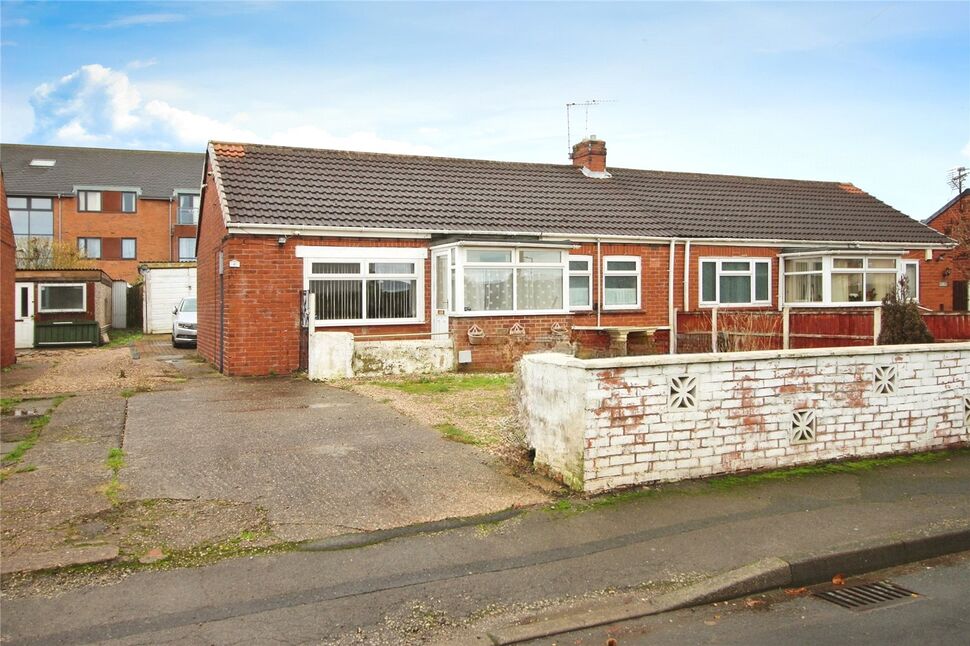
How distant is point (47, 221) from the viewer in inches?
1861

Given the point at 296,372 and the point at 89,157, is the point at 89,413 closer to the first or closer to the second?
the point at 296,372

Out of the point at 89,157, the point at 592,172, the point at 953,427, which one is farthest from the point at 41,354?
the point at 89,157

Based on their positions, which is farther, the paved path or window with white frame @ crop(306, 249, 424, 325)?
window with white frame @ crop(306, 249, 424, 325)

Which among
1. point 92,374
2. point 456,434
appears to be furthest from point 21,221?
point 456,434

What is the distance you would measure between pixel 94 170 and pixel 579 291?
137ft

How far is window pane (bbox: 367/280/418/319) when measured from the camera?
1724 centimetres

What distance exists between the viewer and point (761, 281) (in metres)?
22.4

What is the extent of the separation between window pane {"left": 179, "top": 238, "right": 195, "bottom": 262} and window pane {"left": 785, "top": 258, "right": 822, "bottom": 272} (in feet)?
125

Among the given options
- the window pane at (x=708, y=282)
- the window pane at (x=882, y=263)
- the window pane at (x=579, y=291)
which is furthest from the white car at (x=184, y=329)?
the window pane at (x=882, y=263)

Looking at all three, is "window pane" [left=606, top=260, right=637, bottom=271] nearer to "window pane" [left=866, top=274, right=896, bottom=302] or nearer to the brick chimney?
the brick chimney

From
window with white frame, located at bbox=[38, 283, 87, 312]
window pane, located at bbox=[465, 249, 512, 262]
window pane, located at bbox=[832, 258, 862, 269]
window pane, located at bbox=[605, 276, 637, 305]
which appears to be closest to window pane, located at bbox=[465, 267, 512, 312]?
window pane, located at bbox=[465, 249, 512, 262]

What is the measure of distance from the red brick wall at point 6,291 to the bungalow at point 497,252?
4452mm

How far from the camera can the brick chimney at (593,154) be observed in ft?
78.7

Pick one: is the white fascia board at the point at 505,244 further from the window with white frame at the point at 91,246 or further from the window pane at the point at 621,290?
the window with white frame at the point at 91,246
